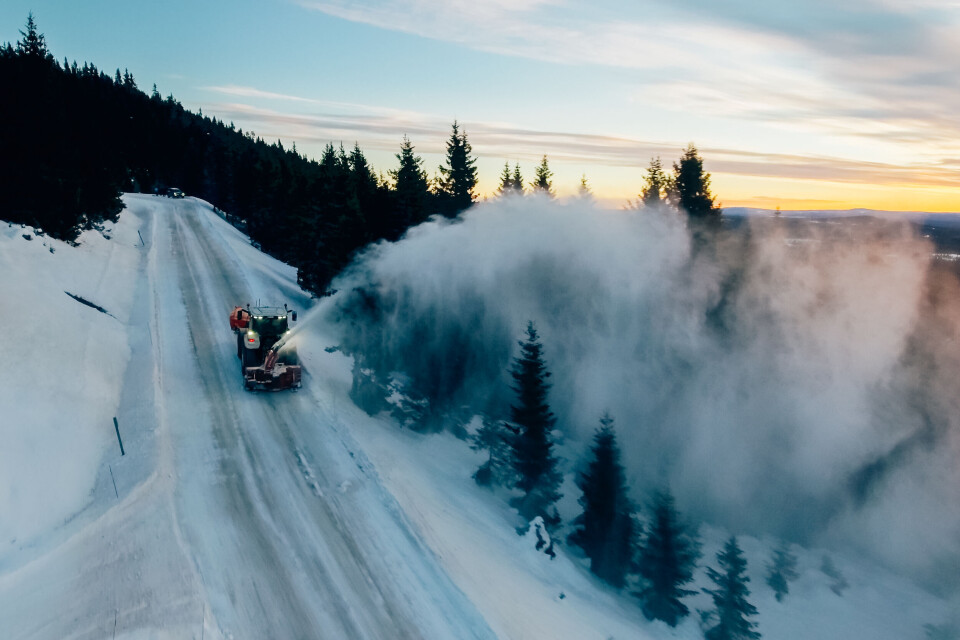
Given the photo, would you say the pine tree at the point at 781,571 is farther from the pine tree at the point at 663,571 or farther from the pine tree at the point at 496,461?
the pine tree at the point at 496,461

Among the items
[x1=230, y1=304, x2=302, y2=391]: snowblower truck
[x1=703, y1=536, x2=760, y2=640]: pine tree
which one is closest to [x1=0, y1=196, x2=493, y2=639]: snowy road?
[x1=230, y1=304, x2=302, y2=391]: snowblower truck

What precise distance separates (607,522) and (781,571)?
13.4 meters

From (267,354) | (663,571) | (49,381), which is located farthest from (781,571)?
(49,381)

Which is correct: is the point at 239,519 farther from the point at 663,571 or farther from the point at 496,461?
the point at 663,571

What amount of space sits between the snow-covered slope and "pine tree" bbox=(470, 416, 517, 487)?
0.87m

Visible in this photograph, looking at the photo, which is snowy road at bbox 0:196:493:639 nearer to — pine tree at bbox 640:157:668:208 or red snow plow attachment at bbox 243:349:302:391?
red snow plow attachment at bbox 243:349:302:391

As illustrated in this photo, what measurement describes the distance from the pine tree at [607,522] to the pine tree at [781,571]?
1084 cm

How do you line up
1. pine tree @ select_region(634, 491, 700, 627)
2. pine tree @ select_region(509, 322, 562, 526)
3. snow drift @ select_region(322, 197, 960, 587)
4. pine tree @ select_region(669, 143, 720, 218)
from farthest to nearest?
1. pine tree @ select_region(669, 143, 720, 218)
2. snow drift @ select_region(322, 197, 960, 587)
3. pine tree @ select_region(509, 322, 562, 526)
4. pine tree @ select_region(634, 491, 700, 627)

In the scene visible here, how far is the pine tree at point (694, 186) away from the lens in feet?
143

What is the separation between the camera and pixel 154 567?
39.2ft

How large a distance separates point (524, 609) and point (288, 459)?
891 cm

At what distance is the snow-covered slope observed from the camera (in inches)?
449

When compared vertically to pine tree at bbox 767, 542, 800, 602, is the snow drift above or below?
above

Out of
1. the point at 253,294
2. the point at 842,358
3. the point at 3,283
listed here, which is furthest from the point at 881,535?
the point at 3,283
